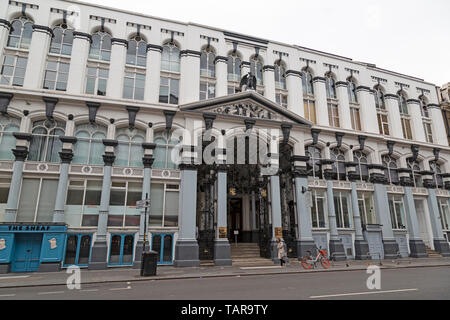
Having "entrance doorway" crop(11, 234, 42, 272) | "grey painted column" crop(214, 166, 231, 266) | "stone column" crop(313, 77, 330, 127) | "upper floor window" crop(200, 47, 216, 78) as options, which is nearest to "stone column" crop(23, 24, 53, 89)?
"entrance doorway" crop(11, 234, 42, 272)

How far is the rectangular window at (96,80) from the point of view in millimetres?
20547

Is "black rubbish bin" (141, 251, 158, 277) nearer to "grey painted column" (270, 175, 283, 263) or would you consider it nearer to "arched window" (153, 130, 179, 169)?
"arched window" (153, 130, 179, 169)

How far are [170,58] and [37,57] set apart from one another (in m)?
9.76

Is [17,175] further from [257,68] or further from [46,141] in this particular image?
[257,68]

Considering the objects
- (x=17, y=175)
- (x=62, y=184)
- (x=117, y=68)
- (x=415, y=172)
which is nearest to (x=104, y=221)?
(x=62, y=184)

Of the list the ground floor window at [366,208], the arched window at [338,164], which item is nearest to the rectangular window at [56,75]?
the arched window at [338,164]

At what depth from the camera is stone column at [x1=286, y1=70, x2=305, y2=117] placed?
24.9 m

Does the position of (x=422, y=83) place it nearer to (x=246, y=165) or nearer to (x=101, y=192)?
(x=246, y=165)

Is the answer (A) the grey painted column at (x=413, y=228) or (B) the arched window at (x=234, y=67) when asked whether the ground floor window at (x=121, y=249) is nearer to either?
(B) the arched window at (x=234, y=67)

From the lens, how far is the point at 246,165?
81.6 ft

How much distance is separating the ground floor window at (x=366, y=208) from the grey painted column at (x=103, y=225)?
2172 centimetres

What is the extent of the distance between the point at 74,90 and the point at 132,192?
8.74 metres

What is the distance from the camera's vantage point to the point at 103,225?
58.6ft

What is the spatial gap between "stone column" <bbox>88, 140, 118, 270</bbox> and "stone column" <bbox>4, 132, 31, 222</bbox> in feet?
16.1
